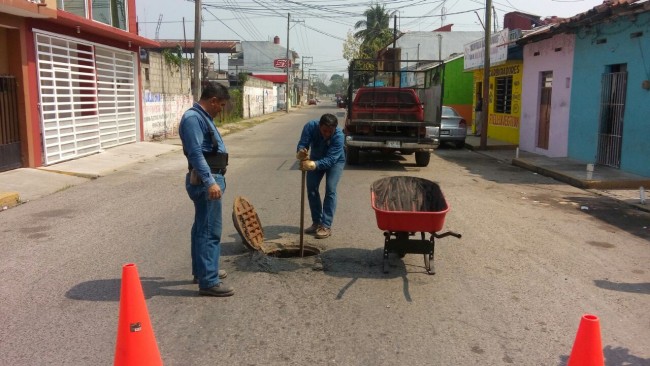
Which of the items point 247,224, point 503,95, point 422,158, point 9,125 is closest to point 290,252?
point 247,224

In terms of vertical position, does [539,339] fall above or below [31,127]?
below

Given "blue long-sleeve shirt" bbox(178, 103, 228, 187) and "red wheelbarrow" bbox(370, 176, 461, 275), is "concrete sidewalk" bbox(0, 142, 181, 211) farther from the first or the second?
"red wheelbarrow" bbox(370, 176, 461, 275)

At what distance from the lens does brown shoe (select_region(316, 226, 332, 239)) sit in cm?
684

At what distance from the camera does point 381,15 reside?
6181 centimetres

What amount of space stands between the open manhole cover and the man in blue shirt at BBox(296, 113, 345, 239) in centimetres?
61

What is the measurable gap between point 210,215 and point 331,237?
241 centimetres

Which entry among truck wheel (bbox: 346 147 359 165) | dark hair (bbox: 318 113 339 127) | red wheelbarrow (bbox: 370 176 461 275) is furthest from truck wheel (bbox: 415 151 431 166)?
red wheelbarrow (bbox: 370 176 461 275)

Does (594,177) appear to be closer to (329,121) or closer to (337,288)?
(329,121)

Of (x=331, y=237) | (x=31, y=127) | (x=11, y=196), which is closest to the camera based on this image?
(x=331, y=237)

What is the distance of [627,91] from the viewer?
12641 mm

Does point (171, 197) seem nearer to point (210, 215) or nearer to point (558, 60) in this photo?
point (210, 215)

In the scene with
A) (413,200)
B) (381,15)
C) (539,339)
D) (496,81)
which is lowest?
(539,339)

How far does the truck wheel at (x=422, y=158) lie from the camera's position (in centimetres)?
1390

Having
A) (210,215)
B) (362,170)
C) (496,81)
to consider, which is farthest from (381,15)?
(210,215)
